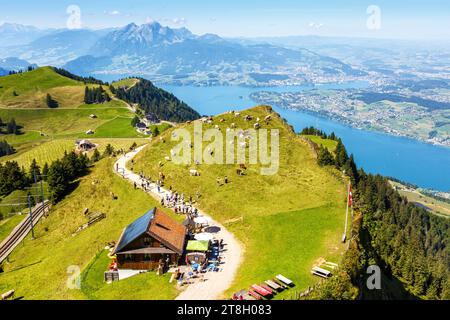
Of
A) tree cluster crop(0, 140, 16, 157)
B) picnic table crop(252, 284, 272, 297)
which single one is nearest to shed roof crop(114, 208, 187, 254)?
picnic table crop(252, 284, 272, 297)

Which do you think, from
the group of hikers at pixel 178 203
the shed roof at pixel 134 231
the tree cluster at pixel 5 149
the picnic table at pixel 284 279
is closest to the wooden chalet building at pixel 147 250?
the shed roof at pixel 134 231

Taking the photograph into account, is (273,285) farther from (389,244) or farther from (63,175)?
(63,175)

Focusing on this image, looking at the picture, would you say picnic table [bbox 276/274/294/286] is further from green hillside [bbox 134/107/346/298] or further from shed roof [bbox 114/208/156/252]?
shed roof [bbox 114/208/156/252]

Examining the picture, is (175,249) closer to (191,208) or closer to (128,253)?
(128,253)

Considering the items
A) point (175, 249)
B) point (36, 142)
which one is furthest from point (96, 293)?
point (36, 142)

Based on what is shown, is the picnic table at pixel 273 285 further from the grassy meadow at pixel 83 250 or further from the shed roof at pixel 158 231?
the shed roof at pixel 158 231

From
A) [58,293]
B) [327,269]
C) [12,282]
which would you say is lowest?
[12,282]
